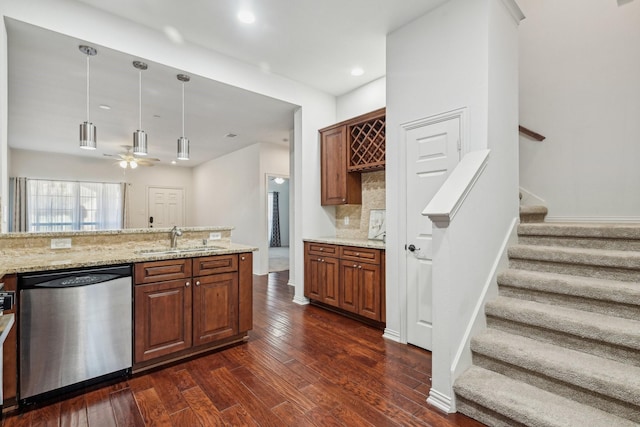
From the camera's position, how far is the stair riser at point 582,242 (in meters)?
2.19

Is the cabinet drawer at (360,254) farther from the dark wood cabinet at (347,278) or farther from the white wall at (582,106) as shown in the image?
the white wall at (582,106)

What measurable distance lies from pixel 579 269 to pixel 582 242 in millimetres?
310

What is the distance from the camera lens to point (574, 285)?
203cm

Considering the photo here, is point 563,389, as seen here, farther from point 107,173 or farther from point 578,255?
point 107,173

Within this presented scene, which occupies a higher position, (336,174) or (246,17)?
(246,17)

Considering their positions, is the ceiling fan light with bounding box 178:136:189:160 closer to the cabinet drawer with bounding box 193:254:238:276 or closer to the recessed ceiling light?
the cabinet drawer with bounding box 193:254:238:276

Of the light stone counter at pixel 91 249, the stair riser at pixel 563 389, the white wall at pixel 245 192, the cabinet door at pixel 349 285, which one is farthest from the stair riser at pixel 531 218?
the white wall at pixel 245 192

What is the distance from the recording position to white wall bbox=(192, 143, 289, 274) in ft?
20.2

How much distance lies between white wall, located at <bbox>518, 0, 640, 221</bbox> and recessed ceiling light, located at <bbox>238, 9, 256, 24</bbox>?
3172 mm

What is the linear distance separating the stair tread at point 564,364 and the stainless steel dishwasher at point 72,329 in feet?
8.23

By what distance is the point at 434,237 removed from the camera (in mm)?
1938

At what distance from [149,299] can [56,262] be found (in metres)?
0.65

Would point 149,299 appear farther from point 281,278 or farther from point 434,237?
point 281,278

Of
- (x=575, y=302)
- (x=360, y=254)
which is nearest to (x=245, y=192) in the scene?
(x=360, y=254)
